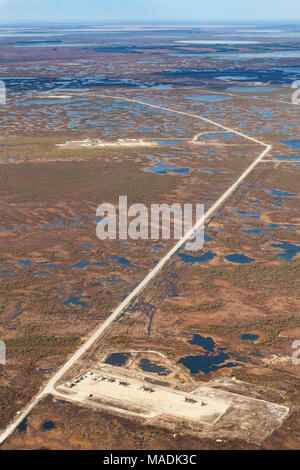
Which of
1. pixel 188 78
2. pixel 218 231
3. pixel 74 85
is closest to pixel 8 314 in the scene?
pixel 218 231

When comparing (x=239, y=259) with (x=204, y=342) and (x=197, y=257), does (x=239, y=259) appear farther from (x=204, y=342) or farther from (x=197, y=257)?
(x=204, y=342)

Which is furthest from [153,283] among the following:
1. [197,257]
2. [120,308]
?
[197,257]

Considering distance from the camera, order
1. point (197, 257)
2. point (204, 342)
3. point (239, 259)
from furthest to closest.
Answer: point (197, 257), point (239, 259), point (204, 342)

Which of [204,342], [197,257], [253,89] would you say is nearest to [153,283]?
[197,257]

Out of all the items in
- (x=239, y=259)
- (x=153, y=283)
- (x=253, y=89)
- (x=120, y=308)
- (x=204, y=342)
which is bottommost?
(x=204, y=342)

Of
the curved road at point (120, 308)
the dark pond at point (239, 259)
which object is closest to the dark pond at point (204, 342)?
the curved road at point (120, 308)

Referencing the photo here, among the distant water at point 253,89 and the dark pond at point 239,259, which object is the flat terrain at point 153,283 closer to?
the dark pond at point 239,259

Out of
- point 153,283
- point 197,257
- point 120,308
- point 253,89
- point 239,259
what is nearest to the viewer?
point 120,308

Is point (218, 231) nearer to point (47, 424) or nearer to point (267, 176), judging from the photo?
point (267, 176)

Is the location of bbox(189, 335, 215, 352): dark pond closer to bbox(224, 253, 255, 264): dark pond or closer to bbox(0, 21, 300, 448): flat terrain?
bbox(0, 21, 300, 448): flat terrain

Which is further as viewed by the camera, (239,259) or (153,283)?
(239,259)

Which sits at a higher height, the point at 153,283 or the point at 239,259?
the point at 239,259

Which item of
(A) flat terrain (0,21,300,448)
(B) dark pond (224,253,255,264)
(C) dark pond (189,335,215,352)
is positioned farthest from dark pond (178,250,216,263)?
(C) dark pond (189,335,215,352)
